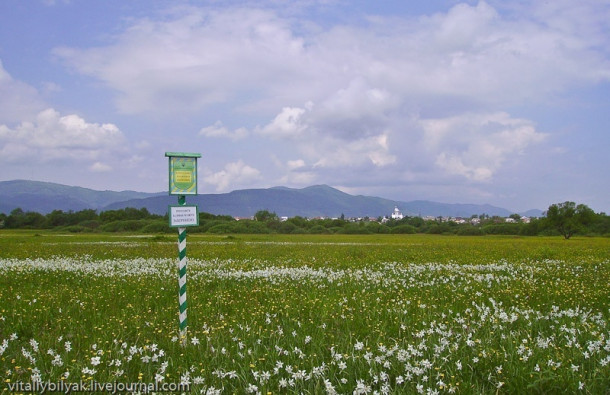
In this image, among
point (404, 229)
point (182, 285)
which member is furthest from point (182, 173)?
point (404, 229)

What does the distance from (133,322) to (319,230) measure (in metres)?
123

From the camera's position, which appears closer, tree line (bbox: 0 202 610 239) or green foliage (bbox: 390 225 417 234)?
tree line (bbox: 0 202 610 239)

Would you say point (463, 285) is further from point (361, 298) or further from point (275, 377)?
point (275, 377)

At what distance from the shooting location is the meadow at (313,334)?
604 centimetres

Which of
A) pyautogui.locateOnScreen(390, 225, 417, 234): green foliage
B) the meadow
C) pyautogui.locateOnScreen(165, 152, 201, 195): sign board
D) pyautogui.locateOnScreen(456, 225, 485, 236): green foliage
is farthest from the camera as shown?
pyautogui.locateOnScreen(390, 225, 417, 234): green foliage

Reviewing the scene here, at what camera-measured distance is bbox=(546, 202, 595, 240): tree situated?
299ft

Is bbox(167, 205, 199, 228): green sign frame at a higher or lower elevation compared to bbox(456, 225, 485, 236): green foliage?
higher

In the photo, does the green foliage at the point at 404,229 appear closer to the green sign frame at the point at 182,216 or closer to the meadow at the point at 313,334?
the meadow at the point at 313,334

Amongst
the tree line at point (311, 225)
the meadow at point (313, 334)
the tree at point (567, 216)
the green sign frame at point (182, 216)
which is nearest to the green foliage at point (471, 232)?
the tree line at point (311, 225)

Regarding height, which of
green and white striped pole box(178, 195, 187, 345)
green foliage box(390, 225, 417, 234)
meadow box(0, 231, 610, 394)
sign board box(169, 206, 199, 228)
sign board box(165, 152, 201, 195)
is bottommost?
green foliage box(390, 225, 417, 234)

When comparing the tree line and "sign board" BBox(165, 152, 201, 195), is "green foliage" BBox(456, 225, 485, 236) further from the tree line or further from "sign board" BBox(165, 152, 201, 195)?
"sign board" BBox(165, 152, 201, 195)

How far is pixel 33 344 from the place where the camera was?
23.3 ft

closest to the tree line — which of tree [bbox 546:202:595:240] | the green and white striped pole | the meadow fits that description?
tree [bbox 546:202:595:240]

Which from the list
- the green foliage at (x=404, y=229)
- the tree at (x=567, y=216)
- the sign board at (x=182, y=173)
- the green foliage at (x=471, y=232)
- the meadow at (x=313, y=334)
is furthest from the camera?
the green foliage at (x=404, y=229)
